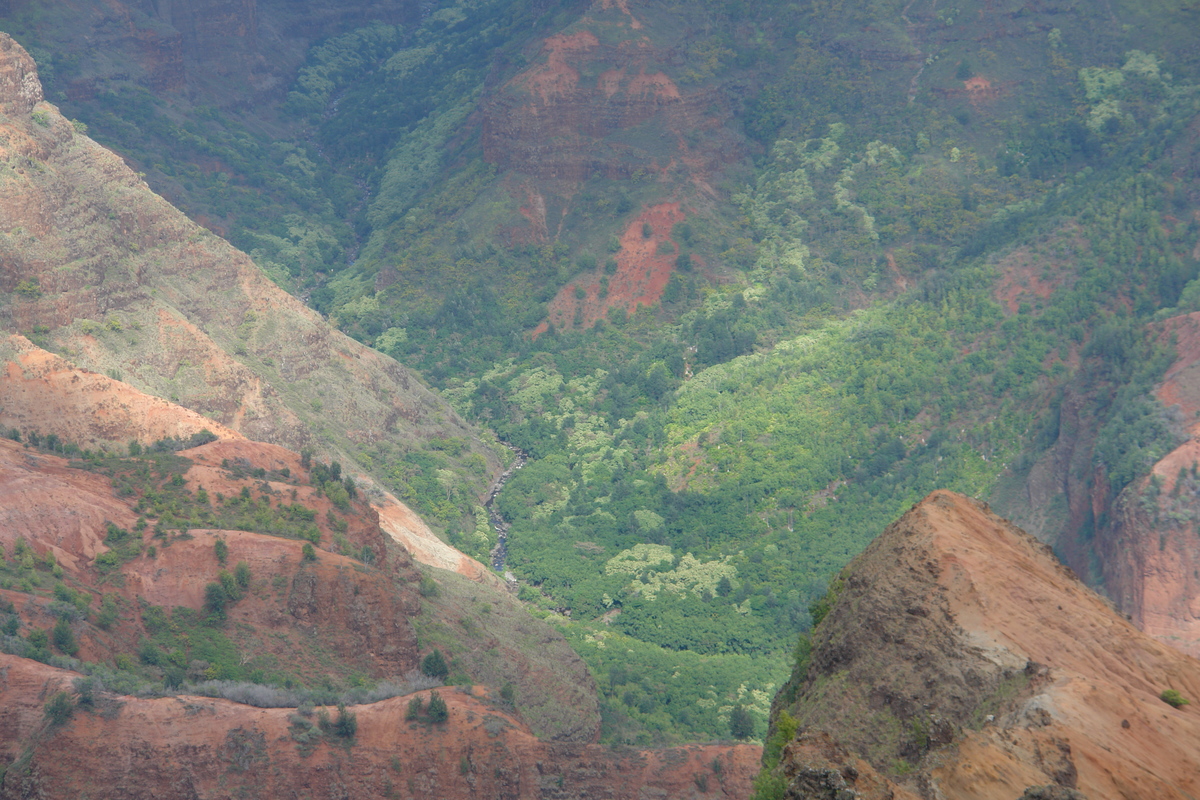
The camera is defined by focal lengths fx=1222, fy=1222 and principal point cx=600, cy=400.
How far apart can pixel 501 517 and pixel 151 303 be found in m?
32.7

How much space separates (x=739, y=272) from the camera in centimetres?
12550

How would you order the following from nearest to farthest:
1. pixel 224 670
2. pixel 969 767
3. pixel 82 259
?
pixel 969 767, pixel 224 670, pixel 82 259

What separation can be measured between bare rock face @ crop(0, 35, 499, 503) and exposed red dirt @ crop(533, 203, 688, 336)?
95.4 feet

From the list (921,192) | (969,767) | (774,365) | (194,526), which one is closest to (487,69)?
(921,192)

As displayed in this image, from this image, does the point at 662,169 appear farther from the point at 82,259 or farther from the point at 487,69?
the point at 82,259

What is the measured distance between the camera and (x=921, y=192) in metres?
128

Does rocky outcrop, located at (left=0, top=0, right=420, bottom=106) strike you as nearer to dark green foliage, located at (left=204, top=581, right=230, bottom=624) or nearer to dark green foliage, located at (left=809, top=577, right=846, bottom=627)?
dark green foliage, located at (left=204, top=581, right=230, bottom=624)

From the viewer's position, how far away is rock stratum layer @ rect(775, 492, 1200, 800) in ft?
93.7

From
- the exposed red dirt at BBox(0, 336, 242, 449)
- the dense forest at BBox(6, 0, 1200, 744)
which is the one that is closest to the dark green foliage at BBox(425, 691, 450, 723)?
the dense forest at BBox(6, 0, 1200, 744)

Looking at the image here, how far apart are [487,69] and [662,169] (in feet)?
155

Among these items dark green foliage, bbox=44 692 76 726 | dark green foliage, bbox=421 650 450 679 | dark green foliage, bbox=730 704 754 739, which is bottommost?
dark green foliage, bbox=730 704 754 739

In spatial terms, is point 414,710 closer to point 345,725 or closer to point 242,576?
point 345,725

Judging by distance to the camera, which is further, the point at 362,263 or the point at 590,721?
the point at 362,263

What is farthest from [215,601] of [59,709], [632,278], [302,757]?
[632,278]
